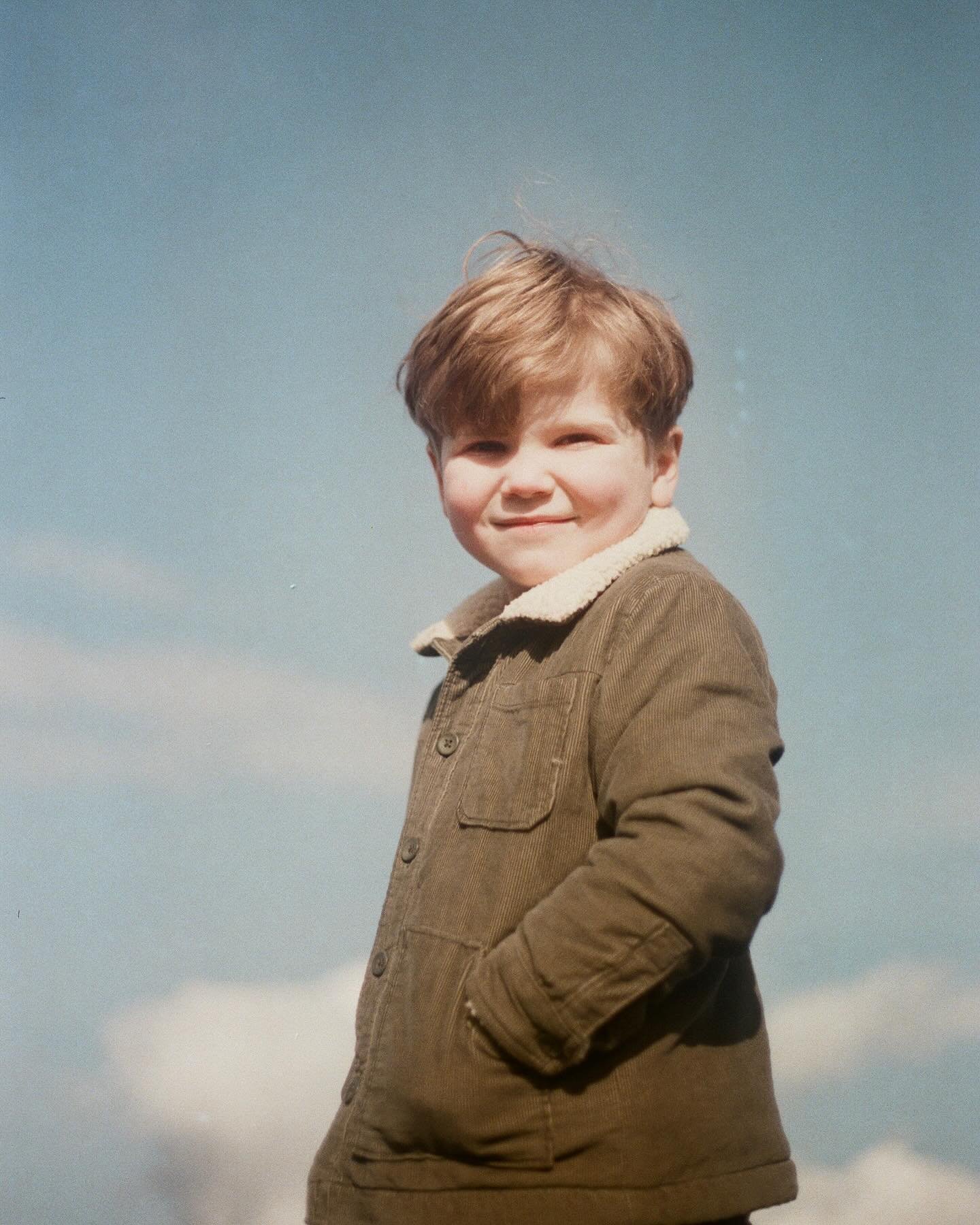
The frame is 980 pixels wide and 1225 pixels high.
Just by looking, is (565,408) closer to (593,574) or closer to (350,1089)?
(593,574)

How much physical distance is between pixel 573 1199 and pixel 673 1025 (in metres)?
0.21

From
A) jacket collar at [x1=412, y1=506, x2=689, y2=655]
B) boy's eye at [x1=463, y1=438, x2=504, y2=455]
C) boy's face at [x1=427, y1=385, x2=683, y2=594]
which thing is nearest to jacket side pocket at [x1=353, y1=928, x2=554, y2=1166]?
jacket collar at [x1=412, y1=506, x2=689, y2=655]

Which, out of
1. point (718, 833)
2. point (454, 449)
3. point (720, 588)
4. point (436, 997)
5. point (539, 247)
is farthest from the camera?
point (539, 247)

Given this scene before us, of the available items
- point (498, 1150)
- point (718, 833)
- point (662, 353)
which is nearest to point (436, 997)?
point (498, 1150)

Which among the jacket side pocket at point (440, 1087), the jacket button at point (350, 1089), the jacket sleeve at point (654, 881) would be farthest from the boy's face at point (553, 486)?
the jacket button at point (350, 1089)

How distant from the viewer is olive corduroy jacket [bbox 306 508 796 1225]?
124 cm

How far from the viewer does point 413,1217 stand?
1337mm

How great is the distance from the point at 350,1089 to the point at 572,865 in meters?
0.41

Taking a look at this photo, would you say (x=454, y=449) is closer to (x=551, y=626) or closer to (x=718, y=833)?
(x=551, y=626)

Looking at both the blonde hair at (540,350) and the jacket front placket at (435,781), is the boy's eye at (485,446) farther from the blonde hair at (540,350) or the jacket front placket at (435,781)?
the jacket front placket at (435,781)

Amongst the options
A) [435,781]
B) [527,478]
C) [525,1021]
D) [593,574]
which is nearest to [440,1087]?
[525,1021]

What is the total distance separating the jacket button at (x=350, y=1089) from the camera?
1470 millimetres

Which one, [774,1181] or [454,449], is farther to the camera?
[454,449]

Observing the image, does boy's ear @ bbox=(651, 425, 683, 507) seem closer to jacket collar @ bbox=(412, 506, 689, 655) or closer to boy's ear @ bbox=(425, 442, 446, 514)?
jacket collar @ bbox=(412, 506, 689, 655)
